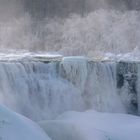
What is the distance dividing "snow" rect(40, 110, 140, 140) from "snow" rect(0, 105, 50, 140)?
2.39 feet

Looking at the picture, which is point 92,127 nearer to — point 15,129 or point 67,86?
point 15,129

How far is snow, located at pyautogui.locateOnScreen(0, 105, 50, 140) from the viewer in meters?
7.26

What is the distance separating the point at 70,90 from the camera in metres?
11.5

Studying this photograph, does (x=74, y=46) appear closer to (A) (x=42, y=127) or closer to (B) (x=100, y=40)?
(B) (x=100, y=40)

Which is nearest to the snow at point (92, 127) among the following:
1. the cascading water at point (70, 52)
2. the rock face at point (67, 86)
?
the rock face at point (67, 86)

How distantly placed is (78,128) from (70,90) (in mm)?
2660

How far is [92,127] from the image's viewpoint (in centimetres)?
913

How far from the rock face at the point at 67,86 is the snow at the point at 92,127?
0.67m

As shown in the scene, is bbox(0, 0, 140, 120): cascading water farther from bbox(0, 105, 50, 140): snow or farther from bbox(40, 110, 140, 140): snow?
bbox(0, 105, 50, 140): snow

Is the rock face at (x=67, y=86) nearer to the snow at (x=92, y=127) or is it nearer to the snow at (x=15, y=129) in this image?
the snow at (x=92, y=127)

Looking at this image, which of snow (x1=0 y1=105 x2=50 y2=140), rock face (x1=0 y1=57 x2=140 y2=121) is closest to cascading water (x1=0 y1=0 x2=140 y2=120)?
rock face (x1=0 y1=57 x2=140 y2=121)

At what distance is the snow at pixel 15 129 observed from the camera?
7258 millimetres

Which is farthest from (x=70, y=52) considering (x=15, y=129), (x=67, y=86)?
(x=15, y=129)

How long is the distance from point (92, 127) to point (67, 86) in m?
2.48
